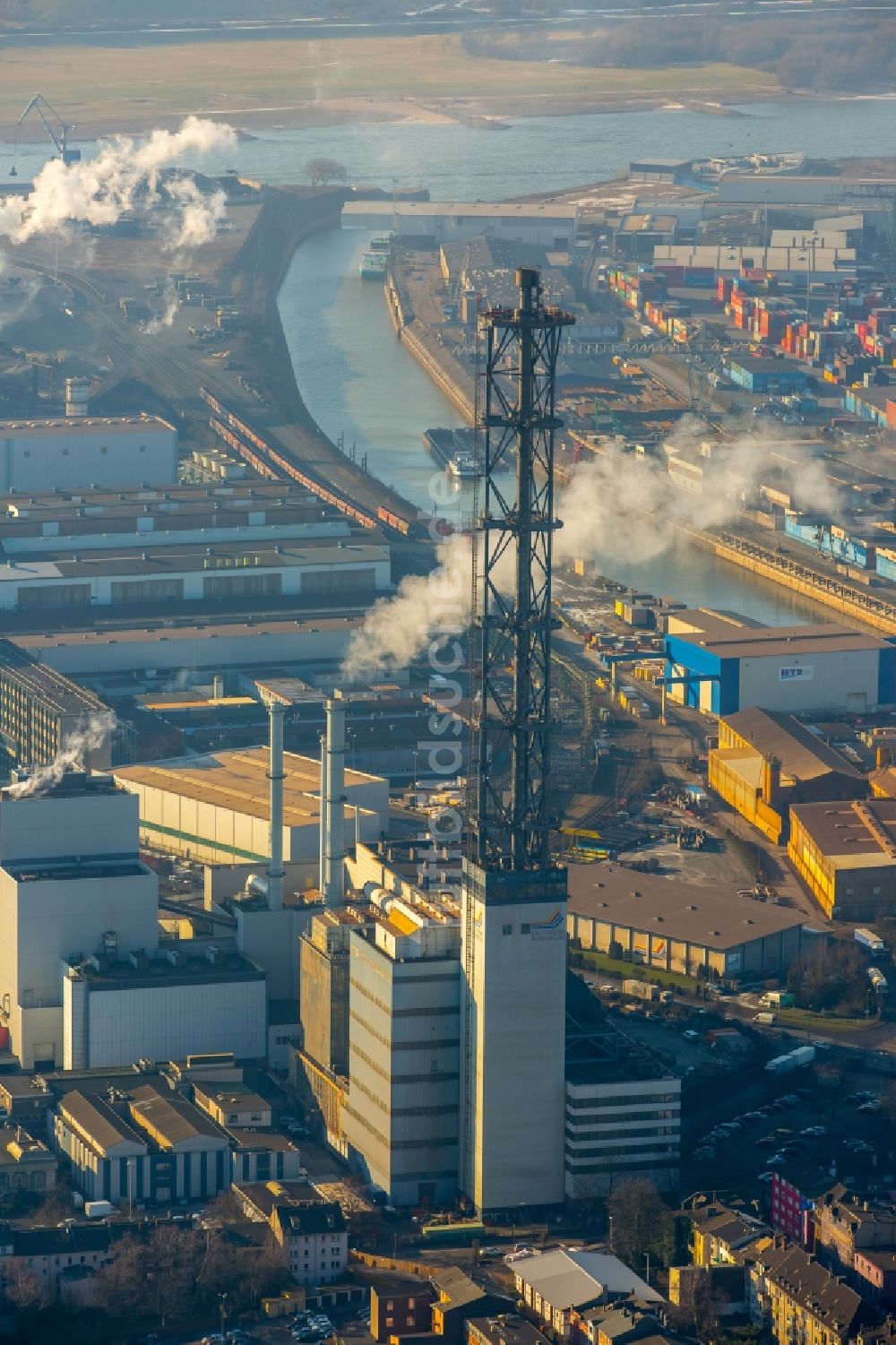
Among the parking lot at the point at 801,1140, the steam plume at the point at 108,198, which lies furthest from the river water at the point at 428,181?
the parking lot at the point at 801,1140

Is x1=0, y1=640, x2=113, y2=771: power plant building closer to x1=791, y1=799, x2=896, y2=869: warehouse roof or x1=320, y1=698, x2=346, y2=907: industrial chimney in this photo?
x1=320, y1=698, x2=346, y2=907: industrial chimney

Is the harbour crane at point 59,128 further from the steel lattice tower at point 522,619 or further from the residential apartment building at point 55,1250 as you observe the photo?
the residential apartment building at point 55,1250

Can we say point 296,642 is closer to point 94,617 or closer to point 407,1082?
point 94,617

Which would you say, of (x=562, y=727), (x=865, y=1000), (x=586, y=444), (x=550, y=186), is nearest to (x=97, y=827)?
(x=865, y=1000)

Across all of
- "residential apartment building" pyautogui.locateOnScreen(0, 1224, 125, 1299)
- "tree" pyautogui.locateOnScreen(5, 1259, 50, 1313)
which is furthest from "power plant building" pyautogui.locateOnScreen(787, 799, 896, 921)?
"tree" pyautogui.locateOnScreen(5, 1259, 50, 1313)

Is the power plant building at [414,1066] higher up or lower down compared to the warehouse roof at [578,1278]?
higher up
